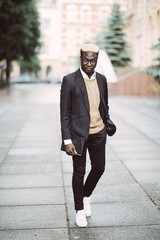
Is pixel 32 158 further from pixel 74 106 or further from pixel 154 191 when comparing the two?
pixel 74 106

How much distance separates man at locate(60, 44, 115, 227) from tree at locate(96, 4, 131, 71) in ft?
80.5

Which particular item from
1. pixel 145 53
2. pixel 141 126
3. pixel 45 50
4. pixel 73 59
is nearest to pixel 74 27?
pixel 73 59

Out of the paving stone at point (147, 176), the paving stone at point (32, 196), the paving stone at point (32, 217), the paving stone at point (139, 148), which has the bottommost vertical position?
the paving stone at point (139, 148)

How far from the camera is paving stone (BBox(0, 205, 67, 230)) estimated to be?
147 inches

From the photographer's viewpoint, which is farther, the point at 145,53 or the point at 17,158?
the point at 145,53

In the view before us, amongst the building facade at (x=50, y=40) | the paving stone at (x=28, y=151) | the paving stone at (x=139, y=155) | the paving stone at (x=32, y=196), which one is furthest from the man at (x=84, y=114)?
the building facade at (x=50, y=40)

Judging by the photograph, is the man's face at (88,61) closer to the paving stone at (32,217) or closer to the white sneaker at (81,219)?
the white sneaker at (81,219)

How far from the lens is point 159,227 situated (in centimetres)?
364

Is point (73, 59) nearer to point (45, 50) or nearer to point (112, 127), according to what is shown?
point (45, 50)

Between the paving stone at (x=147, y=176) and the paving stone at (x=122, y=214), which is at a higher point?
the paving stone at (x=122, y=214)

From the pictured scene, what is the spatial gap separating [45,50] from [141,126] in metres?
59.9

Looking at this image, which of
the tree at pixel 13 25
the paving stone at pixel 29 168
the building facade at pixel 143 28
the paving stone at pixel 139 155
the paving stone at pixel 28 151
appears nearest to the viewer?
the paving stone at pixel 29 168

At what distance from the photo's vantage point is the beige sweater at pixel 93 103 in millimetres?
3484

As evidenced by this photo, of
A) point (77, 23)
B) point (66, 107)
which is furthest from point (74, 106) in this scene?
point (77, 23)
